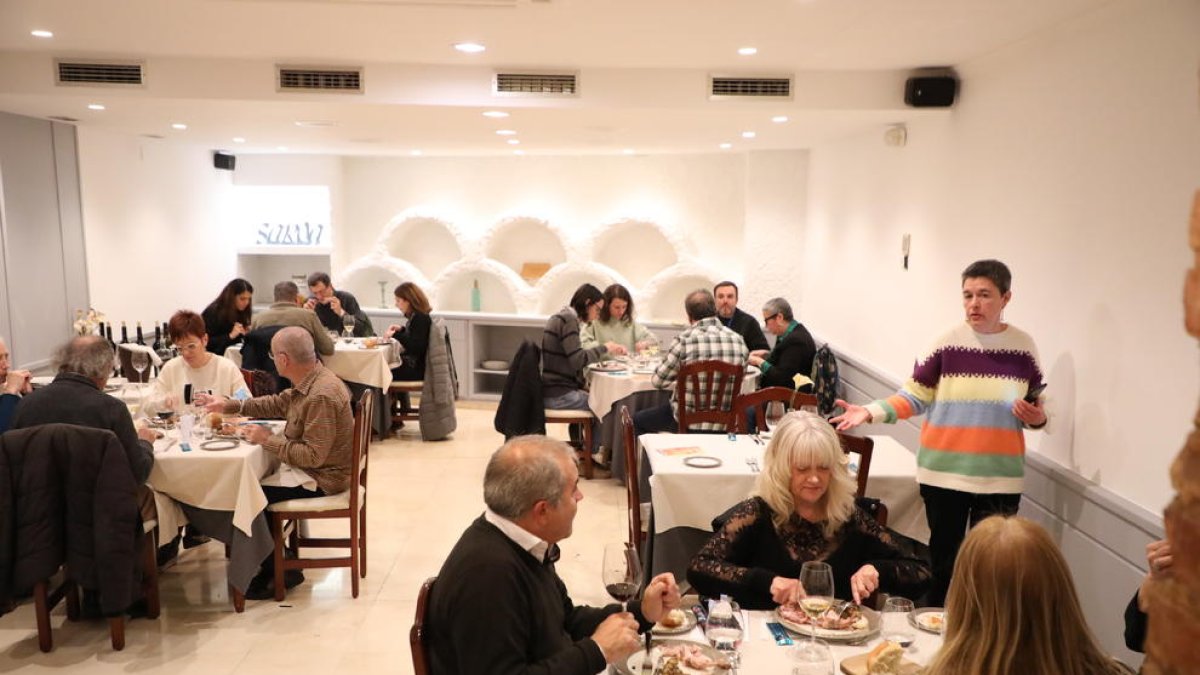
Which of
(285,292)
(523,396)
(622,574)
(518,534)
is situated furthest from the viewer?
(285,292)

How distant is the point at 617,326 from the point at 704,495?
3.39 metres

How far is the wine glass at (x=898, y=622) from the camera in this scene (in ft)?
7.32

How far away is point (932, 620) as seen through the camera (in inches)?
92.4

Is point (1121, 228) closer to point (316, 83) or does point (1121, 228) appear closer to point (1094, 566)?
point (1094, 566)

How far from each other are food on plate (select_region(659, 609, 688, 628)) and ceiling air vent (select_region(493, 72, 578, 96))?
11.9 feet

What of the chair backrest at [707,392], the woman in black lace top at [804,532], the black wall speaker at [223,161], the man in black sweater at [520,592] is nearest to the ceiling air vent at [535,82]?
the chair backrest at [707,392]

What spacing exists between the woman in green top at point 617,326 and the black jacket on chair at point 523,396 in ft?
3.15

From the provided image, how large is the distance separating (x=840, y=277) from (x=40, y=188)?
6.05m

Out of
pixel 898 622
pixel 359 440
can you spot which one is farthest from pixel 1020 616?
pixel 359 440

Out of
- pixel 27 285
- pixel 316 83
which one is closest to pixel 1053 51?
pixel 316 83

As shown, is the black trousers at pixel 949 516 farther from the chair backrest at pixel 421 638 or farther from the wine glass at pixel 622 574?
the chair backrest at pixel 421 638

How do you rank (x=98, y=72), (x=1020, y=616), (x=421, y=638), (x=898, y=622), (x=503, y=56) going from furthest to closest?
(x=98, y=72) → (x=503, y=56) → (x=898, y=622) → (x=421, y=638) → (x=1020, y=616)

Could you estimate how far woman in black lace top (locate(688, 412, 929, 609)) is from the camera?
8.67ft

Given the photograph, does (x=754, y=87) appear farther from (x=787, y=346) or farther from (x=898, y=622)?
(x=898, y=622)
